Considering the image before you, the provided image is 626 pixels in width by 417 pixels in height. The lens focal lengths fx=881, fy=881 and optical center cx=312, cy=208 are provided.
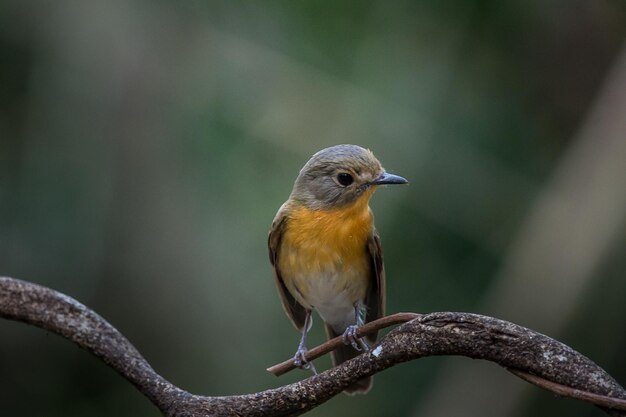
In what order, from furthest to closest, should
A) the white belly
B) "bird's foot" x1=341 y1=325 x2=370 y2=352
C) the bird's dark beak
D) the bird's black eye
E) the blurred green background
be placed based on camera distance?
the blurred green background
the white belly
the bird's black eye
the bird's dark beak
"bird's foot" x1=341 y1=325 x2=370 y2=352

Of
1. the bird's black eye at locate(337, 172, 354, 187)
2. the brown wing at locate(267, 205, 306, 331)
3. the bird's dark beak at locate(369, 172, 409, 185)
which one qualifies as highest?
the bird's dark beak at locate(369, 172, 409, 185)

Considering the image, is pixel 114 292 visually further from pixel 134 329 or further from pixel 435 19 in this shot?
pixel 435 19

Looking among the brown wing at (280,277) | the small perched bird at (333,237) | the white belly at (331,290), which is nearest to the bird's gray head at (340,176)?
the small perched bird at (333,237)

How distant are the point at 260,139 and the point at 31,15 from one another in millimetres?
1452

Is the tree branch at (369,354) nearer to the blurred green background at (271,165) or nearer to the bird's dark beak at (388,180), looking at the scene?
the bird's dark beak at (388,180)

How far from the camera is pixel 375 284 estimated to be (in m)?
3.35

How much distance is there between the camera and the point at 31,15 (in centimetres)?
475

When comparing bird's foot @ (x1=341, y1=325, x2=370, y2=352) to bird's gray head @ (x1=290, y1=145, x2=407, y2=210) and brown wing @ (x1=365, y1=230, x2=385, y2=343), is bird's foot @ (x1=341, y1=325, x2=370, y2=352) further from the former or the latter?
bird's gray head @ (x1=290, y1=145, x2=407, y2=210)

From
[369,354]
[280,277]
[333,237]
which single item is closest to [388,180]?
[333,237]

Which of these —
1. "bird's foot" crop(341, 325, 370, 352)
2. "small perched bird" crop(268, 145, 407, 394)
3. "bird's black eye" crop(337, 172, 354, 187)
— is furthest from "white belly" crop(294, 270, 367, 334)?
"bird's black eye" crop(337, 172, 354, 187)

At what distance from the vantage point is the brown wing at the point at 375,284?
10.3 ft

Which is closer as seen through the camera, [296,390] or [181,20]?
[296,390]

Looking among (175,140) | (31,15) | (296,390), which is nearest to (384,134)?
(175,140)

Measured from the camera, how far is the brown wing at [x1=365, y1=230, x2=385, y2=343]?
10.3 ft
